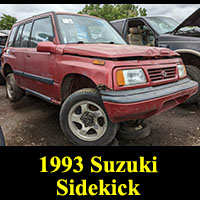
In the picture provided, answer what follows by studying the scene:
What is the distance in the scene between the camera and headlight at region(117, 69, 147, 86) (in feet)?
5.93

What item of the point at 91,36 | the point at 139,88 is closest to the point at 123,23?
the point at 91,36

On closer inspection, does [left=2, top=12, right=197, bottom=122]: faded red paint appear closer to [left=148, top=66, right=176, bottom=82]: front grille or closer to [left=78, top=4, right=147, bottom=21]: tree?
[left=148, top=66, right=176, bottom=82]: front grille

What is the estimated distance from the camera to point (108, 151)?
6.87 ft

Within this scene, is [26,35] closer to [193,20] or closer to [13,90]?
[13,90]

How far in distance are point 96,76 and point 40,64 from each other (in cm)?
131

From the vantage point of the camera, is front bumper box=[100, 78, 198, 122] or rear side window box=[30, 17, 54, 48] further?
rear side window box=[30, 17, 54, 48]

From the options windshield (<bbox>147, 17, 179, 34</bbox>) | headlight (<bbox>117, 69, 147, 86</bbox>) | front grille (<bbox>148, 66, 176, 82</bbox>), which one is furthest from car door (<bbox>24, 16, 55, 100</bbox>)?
windshield (<bbox>147, 17, 179, 34</bbox>)

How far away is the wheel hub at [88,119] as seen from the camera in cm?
218

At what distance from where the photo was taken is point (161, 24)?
427 centimetres

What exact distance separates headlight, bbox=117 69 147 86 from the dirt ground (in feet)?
3.10

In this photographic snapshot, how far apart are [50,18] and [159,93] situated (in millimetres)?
1961

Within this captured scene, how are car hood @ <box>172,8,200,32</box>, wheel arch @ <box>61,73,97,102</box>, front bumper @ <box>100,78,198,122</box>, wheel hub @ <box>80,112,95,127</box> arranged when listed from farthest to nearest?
1. car hood @ <box>172,8,200,32</box>
2. wheel arch @ <box>61,73,97,102</box>
3. wheel hub @ <box>80,112,95,127</box>
4. front bumper @ <box>100,78,198,122</box>

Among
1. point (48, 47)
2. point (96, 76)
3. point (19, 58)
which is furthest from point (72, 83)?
point (19, 58)

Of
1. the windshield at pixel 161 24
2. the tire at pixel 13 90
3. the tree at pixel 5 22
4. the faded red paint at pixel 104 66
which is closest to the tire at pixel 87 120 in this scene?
the faded red paint at pixel 104 66
